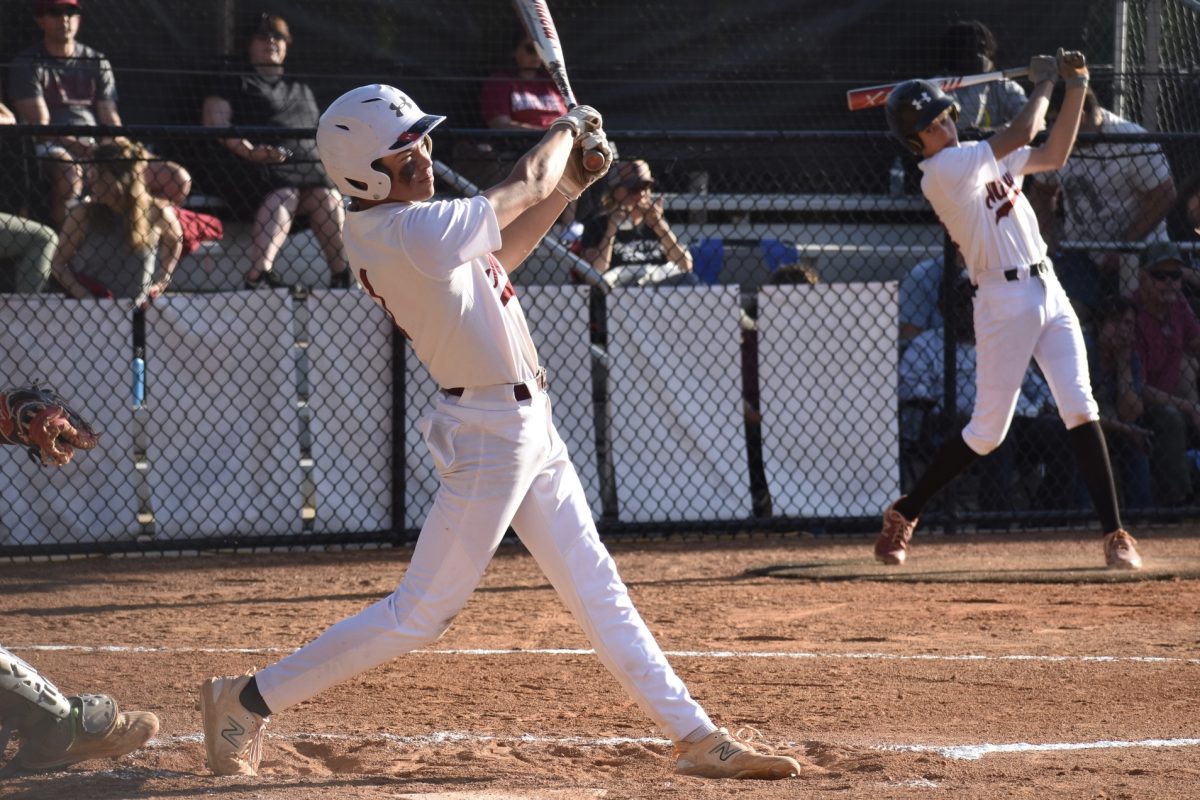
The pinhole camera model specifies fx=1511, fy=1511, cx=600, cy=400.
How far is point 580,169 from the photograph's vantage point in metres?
4.29

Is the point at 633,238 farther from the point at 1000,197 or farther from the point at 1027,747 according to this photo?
the point at 1027,747

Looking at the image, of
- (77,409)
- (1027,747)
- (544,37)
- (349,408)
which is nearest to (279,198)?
(349,408)

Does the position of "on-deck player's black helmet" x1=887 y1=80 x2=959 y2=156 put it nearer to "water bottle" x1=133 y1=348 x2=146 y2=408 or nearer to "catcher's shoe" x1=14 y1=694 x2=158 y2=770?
"water bottle" x1=133 y1=348 x2=146 y2=408

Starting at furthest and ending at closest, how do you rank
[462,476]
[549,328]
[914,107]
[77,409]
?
[549,328] → [77,409] → [914,107] → [462,476]

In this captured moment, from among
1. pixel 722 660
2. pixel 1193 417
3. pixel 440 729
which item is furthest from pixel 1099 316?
pixel 440 729

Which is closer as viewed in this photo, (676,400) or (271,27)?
(676,400)

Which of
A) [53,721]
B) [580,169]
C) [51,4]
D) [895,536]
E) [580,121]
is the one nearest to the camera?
[53,721]

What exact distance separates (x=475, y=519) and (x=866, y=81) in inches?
265

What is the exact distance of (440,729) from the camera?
4484mm

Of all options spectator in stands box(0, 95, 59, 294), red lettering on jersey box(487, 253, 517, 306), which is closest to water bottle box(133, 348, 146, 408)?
spectator in stands box(0, 95, 59, 294)

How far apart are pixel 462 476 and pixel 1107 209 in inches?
239

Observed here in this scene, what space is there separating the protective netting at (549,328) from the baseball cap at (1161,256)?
0.06 m

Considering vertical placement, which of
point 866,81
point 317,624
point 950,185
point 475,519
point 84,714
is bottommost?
point 317,624

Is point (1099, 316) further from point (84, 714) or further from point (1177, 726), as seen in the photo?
point (84, 714)
